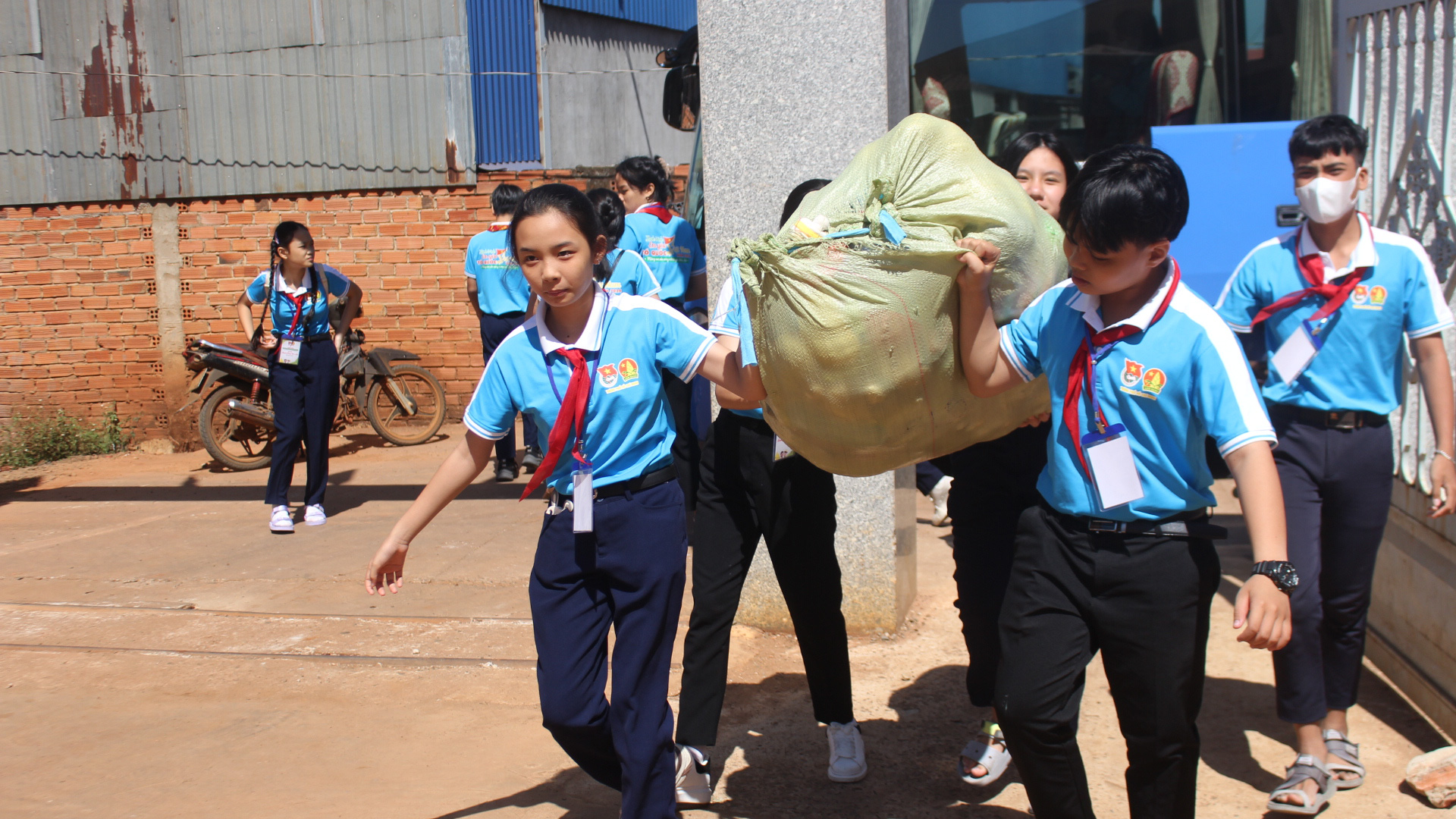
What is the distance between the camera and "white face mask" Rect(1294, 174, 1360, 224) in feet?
9.87

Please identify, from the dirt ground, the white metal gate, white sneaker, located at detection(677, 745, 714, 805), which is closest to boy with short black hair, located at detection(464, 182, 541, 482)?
the dirt ground

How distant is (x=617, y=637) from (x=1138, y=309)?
4.60 ft

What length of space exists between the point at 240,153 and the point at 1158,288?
9971 mm

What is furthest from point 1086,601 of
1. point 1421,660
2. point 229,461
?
point 229,461

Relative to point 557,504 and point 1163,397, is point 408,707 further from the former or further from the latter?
point 1163,397

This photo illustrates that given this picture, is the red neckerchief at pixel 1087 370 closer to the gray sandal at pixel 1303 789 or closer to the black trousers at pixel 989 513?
the black trousers at pixel 989 513

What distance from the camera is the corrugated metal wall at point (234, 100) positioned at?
397 inches

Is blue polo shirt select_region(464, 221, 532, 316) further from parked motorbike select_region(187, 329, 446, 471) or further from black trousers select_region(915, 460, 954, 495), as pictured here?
black trousers select_region(915, 460, 954, 495)

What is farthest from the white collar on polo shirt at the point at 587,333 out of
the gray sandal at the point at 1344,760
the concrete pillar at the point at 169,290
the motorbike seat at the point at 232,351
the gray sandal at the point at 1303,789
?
the concrete pillar at the point at 169,290

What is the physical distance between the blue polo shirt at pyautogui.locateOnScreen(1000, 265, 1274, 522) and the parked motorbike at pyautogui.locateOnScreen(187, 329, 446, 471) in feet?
21.1

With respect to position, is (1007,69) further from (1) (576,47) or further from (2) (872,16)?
(1) (576,47)

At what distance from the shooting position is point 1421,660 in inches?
142

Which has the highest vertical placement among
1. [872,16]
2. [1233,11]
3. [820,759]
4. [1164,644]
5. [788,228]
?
[1233,11]

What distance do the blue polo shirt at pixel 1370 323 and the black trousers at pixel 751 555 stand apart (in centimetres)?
140
